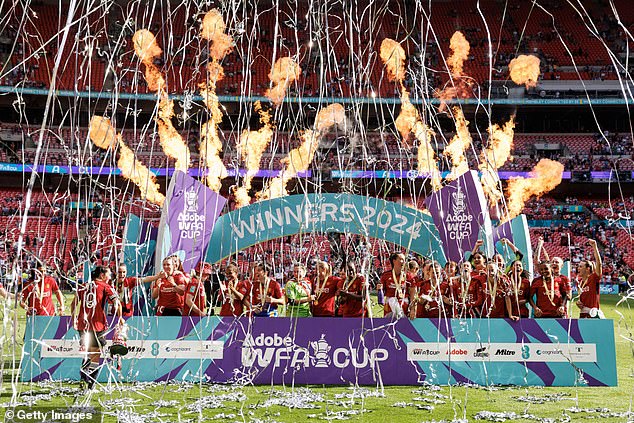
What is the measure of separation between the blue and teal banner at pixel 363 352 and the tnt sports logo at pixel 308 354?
11mm

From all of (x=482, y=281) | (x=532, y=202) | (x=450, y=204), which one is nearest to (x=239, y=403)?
(x=482, y=281)

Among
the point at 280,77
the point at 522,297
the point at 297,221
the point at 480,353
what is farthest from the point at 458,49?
the point at 480,353

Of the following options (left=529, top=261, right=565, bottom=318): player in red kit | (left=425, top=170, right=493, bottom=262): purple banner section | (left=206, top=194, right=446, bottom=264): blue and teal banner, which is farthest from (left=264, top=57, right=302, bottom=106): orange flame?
(left=529, top=261, right=565, bottom=318): player in red kit

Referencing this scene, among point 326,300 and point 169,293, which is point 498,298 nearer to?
point 326,300

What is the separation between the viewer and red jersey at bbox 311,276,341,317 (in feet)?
28.2

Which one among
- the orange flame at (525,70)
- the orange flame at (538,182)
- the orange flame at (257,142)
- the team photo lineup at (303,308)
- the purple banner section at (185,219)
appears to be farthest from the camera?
the orange flame at (525,70)

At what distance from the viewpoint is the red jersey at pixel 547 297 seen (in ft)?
27.1

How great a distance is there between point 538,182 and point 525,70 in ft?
21.4

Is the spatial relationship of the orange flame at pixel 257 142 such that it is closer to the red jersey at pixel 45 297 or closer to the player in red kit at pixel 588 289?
the red jersey at pixel 45 297

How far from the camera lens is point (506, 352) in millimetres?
7766

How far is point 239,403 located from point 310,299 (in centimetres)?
239

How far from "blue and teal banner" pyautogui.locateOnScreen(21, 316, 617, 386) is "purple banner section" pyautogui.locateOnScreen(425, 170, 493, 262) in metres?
3.26

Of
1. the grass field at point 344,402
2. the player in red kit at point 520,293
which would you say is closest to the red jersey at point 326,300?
the grass field at point 344,402

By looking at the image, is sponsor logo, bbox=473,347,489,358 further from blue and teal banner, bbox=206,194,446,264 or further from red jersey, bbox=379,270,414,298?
blue and teal banner, bbox=206,194,446,264
